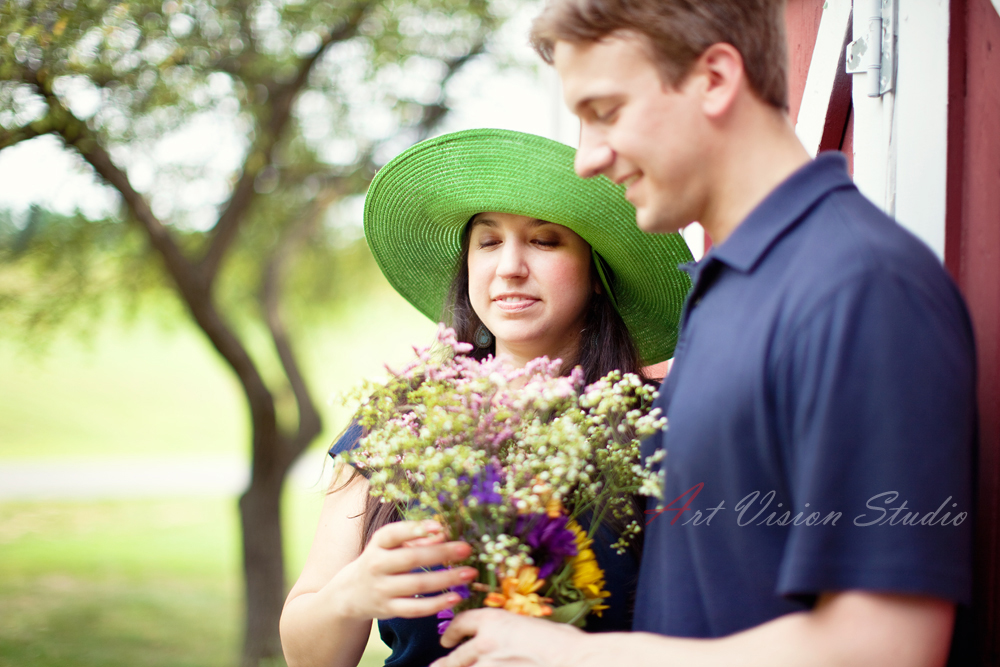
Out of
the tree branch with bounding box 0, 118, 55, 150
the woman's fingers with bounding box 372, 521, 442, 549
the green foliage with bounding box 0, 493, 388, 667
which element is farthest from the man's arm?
the green foliage with bounding box 0, 493, 388, 667

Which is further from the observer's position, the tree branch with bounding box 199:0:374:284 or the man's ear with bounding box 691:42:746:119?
the tree branch with bounding box 199:0:374:284

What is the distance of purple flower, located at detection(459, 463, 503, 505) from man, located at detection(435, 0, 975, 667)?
0.24 meters

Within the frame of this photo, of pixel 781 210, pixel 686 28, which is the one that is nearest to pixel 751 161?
pixel 781 210

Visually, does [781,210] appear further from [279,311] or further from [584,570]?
[279,311]

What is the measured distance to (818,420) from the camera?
3.84 ft

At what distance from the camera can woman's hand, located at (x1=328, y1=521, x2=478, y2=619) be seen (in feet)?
4.97

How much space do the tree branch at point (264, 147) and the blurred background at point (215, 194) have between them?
0.02 meters

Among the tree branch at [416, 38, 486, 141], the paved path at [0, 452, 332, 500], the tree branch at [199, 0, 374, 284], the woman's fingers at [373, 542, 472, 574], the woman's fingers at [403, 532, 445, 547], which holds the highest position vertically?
the tree branch at [416, 38, 486, 141]

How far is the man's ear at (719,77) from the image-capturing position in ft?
4.63

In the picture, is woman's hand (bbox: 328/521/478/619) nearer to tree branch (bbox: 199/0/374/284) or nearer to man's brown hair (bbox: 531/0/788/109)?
man's brown hair (bbox: 531/0/788/109)

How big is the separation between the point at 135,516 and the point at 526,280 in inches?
639

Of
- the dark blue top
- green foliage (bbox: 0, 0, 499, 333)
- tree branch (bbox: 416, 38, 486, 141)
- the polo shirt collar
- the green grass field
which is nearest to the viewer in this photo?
the polo shirt collar

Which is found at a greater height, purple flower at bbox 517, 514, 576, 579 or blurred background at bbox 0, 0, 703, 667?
blurred background at bbox 0, 0, 703, 667

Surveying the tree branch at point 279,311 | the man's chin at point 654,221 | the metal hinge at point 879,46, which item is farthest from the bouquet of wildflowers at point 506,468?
the tree branch at point 279,311
